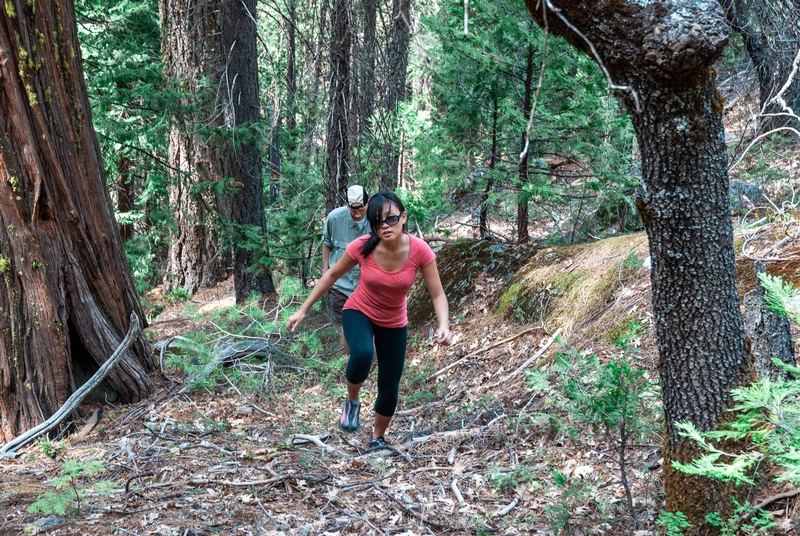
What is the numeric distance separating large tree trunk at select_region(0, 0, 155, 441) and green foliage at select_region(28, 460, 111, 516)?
153 cm

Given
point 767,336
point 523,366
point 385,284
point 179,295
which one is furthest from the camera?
point 179,295

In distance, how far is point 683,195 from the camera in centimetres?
263

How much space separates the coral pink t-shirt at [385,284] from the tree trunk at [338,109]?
3.31 meters

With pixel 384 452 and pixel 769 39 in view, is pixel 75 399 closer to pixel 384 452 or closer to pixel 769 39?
pixel 384 452

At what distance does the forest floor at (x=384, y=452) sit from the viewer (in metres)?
3.57

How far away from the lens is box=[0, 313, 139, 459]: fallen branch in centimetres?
503

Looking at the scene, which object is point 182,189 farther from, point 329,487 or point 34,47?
point 329,487

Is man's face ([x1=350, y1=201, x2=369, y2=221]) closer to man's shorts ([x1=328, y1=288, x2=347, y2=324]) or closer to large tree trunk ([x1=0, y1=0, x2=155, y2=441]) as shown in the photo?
man's shorts ([x1=328, y1=288, x2=347, y2=324])

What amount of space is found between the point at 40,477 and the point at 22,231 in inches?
77.9

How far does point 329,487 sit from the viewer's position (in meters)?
4.09

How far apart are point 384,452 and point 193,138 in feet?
23.9

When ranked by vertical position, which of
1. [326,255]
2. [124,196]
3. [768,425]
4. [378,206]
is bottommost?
[768,425]

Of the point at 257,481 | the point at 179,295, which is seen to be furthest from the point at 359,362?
the point at 179,295

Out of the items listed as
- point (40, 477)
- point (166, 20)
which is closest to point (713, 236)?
point (40, 477)
